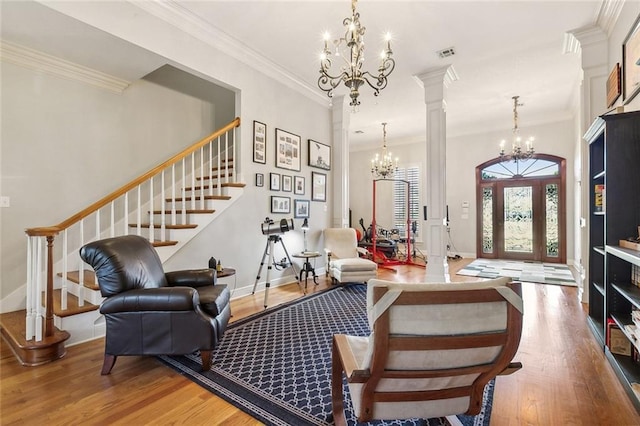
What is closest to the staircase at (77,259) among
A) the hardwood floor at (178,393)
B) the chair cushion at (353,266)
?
the hardwood floor at (178,393)

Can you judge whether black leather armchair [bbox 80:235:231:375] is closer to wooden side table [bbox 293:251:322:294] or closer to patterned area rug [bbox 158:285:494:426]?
patterned area rug [bbox 158:285:494:426]

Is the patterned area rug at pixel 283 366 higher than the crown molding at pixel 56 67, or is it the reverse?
the crown molding at pixel 56 67

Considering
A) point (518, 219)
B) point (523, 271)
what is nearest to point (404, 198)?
point (518, 219)

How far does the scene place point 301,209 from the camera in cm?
498

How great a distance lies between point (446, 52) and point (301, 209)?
307cm

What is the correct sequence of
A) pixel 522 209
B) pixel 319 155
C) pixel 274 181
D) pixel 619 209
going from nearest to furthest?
pixel 619 209 → pixel 274 181 → pixel 319 155 → pixel 522 209

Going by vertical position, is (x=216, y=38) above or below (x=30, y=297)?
above

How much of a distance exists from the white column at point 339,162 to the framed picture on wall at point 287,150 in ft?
3.38

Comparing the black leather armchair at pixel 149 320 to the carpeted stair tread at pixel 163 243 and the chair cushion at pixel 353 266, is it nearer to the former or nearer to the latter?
the carpeted stair tread at pixel 163 243

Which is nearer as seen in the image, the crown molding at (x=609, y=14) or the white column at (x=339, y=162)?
the crown molding at (x=609, y=14)

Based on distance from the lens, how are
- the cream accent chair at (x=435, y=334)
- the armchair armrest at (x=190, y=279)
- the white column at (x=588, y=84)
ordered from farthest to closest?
the white column at (x=588, y=84)
the armchair armrest at (x=190, y=279)
the cream accent chair at (x=435, y=334)

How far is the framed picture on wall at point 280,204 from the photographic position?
446cm

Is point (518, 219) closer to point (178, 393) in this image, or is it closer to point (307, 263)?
point (307, 263)

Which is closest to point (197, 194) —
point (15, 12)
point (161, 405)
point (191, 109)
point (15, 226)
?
point (191, 109)
